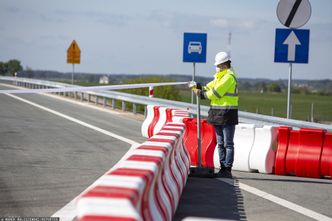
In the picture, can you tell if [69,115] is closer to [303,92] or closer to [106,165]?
[106,165]

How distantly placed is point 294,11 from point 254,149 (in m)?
3.09

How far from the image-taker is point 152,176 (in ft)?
18.2

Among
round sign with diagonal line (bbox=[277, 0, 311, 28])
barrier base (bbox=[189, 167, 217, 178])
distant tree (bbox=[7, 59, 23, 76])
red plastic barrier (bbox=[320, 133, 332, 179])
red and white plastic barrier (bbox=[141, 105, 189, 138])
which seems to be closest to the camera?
barrier base (bbox=[189, 167, 217, 178])

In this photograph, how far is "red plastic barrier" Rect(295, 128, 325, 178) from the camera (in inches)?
411

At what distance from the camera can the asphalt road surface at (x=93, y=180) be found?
7.48 meters

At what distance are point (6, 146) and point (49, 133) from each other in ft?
9.19

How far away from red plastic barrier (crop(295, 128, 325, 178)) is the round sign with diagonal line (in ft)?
8.79

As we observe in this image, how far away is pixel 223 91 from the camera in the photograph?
32.2ft

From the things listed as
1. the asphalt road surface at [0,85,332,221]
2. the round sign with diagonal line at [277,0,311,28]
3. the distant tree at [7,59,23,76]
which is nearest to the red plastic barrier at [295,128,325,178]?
the asphalt road surface at [0,85,332,221]

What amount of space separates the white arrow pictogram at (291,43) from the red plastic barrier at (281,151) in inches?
93.0

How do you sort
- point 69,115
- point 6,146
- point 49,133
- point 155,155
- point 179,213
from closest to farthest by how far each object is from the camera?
point 155,155 → point 179,213 → point 6,146 → point 49,133 → point 69,115

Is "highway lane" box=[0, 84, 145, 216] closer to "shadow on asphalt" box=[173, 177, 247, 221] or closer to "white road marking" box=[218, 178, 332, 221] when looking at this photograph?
"shadow on asphalt" box=[173, 177, 247, 221]

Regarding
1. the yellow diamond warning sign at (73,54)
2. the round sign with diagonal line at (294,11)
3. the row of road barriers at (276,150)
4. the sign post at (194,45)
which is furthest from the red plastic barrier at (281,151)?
the yellow diamond warning sign at (73,54)

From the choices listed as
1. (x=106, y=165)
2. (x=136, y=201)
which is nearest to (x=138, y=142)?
(x=106, y=165)
